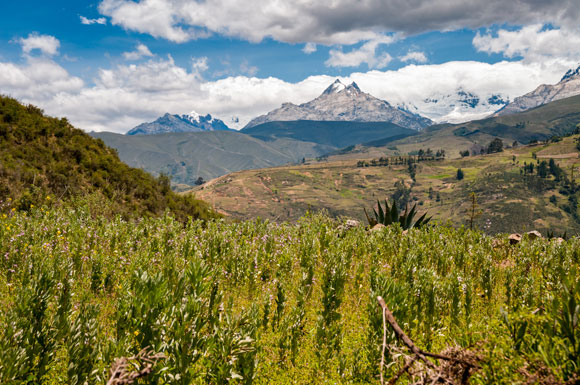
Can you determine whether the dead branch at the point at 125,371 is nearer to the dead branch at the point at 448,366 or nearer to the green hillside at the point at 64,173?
the dead branch at the point at 448,366

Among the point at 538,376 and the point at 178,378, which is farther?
A: the point at 178,378

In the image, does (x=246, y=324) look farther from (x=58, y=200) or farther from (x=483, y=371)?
(x=58, y=200)

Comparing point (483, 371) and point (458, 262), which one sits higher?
point (483, 371)

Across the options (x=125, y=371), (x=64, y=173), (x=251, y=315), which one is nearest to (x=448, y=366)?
(x=125, y=371)

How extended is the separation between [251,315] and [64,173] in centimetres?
1848

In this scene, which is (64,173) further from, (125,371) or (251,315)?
(125,371)

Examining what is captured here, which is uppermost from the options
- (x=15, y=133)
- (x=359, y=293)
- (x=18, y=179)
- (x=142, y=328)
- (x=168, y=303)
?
(x=15, y=133)

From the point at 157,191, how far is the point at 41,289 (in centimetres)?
2031

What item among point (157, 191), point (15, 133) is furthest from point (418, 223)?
point (15, 133)

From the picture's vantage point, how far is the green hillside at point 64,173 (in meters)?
15.7

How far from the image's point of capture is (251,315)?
3967mm

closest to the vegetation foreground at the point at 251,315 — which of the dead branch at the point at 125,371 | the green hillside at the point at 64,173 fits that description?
the dead branch at the point at 125,371

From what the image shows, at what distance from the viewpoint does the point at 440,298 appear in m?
6.30

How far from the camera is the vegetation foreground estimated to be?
2.63 meters
